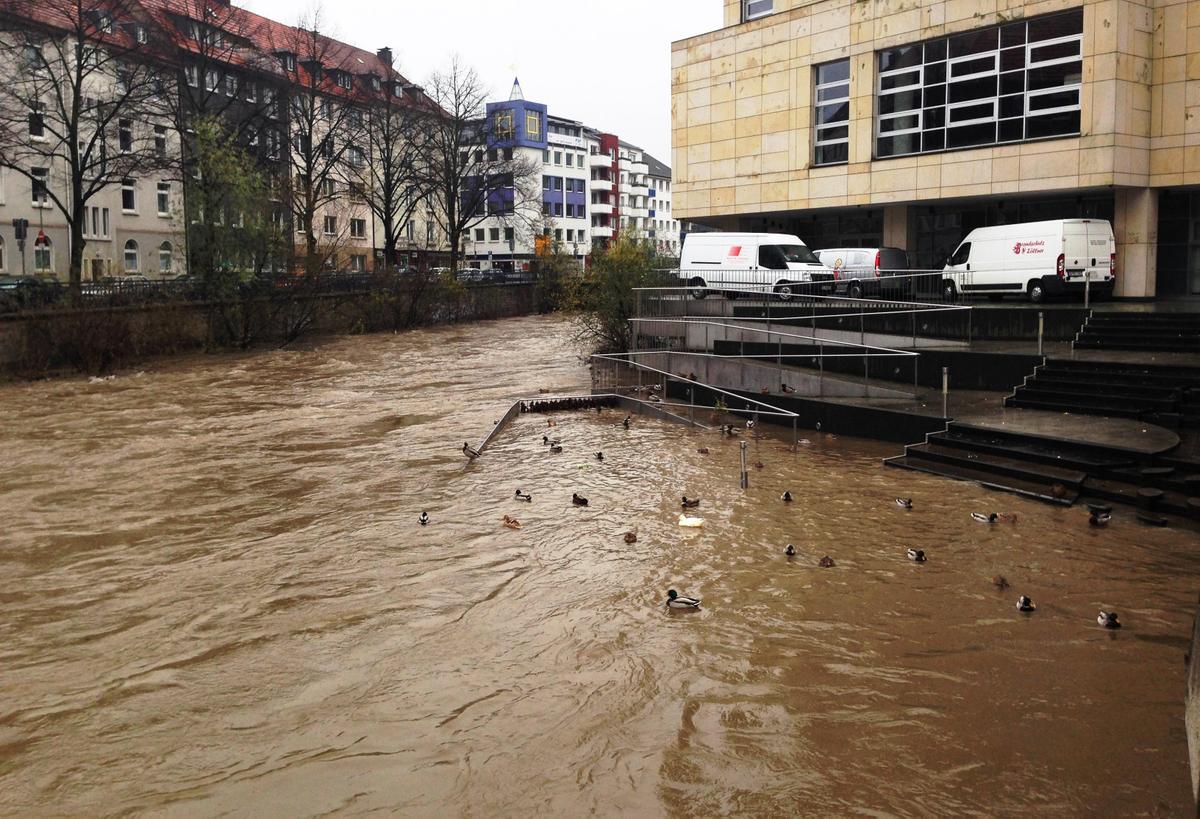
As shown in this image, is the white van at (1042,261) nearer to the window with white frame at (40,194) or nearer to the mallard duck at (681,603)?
the mallard duck at (681,603)

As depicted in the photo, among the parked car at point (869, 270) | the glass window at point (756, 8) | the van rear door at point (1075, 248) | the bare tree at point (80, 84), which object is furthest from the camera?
the glass window at point (756, 8)

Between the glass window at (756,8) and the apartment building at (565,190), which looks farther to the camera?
the apartment building at (565,190)

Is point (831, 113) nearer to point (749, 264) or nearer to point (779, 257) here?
point (779, 257)

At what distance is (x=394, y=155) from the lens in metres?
68.1

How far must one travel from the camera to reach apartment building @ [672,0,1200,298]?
93.8 ft

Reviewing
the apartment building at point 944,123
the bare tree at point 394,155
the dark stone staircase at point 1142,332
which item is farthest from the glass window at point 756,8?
the bare tree at point 394,155

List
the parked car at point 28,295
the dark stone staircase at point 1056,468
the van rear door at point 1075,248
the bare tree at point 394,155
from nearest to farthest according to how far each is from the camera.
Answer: the dark stone staircase at point 1056,468 < the van rear door at point 1075,248 < the parked car at point 28,295 < the bare tree at point 394,155

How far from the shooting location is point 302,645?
8422 millimetres

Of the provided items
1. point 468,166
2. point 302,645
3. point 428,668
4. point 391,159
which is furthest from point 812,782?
point 468,166

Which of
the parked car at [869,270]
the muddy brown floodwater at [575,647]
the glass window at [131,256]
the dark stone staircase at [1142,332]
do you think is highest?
the glass window at [131,256]

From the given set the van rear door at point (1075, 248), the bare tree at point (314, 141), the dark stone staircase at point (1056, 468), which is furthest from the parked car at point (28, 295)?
the van rear door at point (1075, 248)

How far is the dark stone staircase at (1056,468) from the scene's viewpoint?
1194 cm

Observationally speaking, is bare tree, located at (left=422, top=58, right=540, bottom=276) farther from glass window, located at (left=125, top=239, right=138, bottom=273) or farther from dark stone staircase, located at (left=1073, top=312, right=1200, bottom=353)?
dark stone staircase, located at (left=1073, top=312, right=1200, bottom=353)

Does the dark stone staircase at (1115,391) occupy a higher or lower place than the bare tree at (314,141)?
lower
